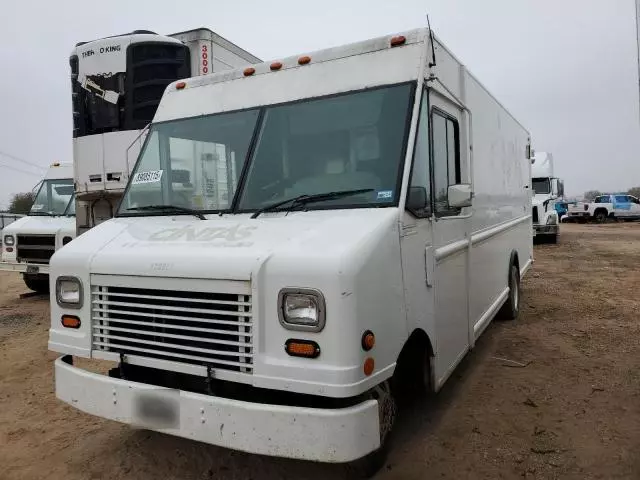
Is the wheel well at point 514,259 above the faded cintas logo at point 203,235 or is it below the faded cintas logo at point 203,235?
below

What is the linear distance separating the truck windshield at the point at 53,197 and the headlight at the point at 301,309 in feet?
32.3

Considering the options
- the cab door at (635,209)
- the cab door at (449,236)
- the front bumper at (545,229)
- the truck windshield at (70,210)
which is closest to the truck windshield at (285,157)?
the cab door at (449,236)

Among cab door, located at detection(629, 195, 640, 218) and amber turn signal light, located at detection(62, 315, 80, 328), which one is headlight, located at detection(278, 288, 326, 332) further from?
cab door, located at detection(629, 195, 640, 218)

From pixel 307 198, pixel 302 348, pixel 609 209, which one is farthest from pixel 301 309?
pixel 609 209

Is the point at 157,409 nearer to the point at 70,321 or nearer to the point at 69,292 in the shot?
the point at 70,321

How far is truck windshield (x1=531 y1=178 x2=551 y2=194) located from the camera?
1923cm

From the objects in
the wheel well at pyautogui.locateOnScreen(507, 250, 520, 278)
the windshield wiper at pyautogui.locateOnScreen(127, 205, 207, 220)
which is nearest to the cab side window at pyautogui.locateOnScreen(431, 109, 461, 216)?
the windshield wiper at pyautogui.locateOnScreen(127, 205, 207, 220)

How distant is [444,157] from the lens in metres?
4.23

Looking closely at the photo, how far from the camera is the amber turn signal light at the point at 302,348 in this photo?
2805 mm

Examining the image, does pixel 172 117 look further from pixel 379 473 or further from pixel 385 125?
pixel 379 473

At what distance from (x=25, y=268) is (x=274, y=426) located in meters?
9.34

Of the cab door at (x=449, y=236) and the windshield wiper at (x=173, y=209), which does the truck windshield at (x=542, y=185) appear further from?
the windshield wiper at (x=173, y=209)

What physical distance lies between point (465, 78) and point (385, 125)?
1.80 meters

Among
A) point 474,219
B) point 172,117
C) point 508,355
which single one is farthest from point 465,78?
point 508,355
